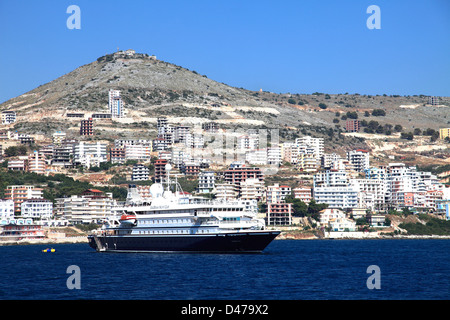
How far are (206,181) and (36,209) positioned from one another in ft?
132

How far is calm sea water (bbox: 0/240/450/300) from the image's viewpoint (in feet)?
167

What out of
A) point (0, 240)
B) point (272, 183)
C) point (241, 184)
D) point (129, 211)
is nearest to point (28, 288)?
point (129, 211)

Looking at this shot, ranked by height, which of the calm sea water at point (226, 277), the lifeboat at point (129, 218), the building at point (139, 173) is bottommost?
the calm sea water at point (226, 277)

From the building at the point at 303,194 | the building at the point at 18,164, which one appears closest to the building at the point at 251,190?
the building at the point at 303,194

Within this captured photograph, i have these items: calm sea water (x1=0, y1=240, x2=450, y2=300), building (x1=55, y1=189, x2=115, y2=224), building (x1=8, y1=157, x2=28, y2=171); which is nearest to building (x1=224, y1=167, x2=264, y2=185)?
building (x1=55, y1=189, x2=115, y2=224)

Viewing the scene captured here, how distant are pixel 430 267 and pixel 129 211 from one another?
3692 centimetres

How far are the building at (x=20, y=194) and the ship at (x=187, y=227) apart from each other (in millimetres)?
64196

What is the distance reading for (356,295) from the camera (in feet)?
165

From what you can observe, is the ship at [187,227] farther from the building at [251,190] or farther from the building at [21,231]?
the building at [251,190]

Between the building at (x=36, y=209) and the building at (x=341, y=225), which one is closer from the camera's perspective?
the building at (x=36, y=209)

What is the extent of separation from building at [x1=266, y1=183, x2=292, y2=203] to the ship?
70.3m

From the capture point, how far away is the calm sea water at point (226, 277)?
167ft
